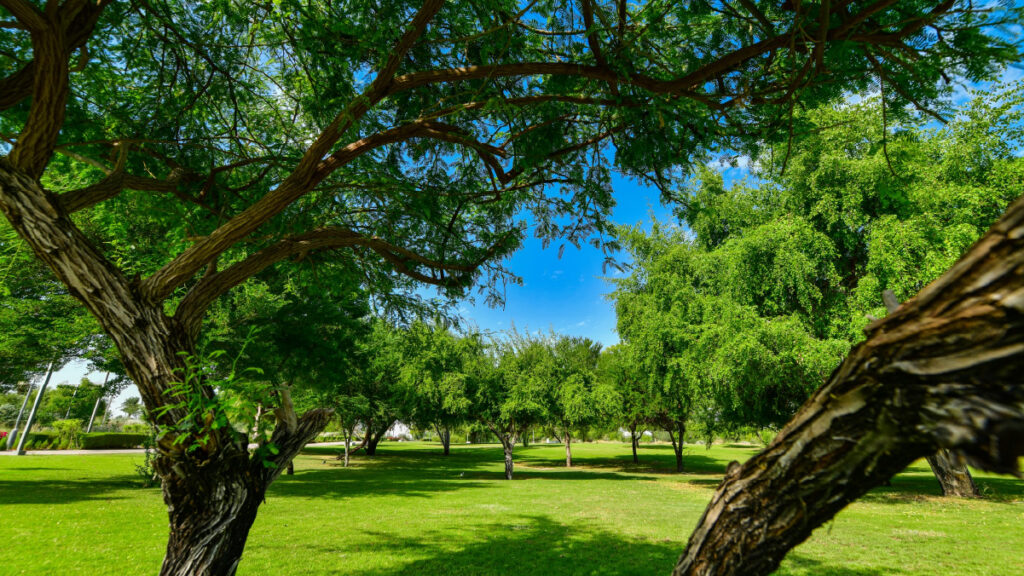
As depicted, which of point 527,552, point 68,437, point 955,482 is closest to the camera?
point 527,552

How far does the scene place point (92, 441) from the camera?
3831 cm

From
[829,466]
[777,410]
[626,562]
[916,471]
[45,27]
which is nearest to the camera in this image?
[829,466]

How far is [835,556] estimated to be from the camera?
7.75m

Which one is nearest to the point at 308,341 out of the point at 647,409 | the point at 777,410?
the point at 777,410

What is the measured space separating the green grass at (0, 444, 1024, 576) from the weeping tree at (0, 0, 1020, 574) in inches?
122

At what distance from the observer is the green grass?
23.1ft

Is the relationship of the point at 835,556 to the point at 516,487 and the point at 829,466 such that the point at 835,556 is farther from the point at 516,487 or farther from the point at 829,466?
the point at 516,487

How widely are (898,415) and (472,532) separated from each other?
35.1ft

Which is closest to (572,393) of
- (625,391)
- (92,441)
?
(625,391)

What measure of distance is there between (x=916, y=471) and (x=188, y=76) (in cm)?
4167

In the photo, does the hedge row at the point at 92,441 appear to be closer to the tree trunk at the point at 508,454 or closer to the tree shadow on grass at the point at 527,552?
the tree trunk at the point at 508,454

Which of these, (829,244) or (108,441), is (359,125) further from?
(108,441)

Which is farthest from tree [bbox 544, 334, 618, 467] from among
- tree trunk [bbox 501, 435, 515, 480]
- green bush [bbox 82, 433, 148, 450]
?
green bush [bbox 82, 433, 148, 450]

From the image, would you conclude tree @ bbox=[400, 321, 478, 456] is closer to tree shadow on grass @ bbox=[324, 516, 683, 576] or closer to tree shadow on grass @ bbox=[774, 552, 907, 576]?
tree shadow on grass @ bbox=[324, 516, 683, 576]
